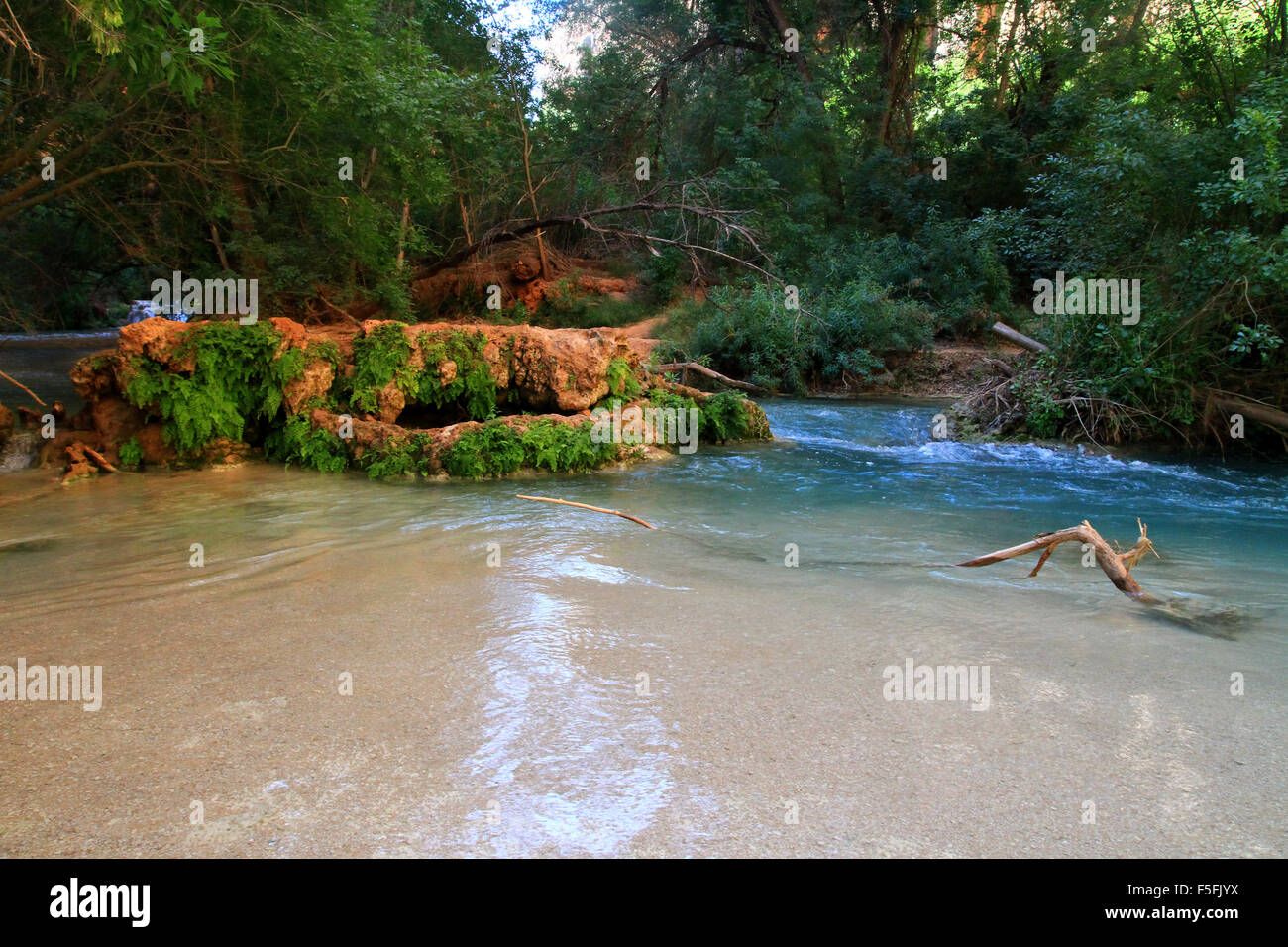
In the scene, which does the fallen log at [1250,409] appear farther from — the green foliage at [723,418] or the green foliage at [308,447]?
the green foliage at [308,447]

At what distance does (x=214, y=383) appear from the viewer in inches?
411

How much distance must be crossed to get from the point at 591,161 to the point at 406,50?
13886 mm

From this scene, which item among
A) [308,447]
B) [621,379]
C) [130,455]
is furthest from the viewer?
[621,379]

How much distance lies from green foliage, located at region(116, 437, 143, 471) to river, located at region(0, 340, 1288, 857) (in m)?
1.38

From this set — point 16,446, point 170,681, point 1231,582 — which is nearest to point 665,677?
point 170,681

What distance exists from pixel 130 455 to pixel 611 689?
335 inches

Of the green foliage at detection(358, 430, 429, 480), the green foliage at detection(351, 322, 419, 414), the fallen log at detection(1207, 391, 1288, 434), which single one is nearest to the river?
the green foliage at detection(358, 430, 429, 480)

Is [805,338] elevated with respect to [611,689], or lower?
elevated

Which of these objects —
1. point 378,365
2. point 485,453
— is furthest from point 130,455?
point 485,453

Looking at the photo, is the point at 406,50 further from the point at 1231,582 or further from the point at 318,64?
the point at 1231,582

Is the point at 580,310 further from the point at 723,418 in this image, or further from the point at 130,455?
the point at 130,455

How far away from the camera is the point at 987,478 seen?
11.5m

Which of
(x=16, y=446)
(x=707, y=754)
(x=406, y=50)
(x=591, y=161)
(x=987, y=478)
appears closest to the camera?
(x=707, y=754)

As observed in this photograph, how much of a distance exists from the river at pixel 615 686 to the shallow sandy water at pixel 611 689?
20 mm
